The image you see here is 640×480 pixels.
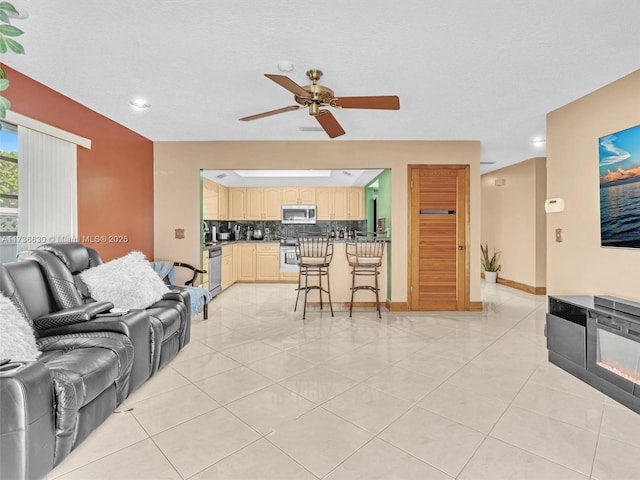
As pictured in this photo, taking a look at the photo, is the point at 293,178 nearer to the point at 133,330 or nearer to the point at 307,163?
the point at 307,163

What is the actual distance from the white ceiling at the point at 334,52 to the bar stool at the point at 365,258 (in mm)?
1708

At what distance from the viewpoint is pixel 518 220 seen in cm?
612

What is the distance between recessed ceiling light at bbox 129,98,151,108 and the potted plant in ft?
21.8

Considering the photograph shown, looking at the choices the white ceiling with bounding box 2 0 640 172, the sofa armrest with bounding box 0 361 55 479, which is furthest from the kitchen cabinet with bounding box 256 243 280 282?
the sofa armrest with bounding box 0 361 55 479

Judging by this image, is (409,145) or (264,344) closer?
(264,344)

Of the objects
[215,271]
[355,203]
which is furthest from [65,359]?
[355,203]

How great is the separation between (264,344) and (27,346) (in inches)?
78.1

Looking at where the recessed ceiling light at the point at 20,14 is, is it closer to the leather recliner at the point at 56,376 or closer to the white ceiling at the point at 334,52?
the white ceiling at the point at 334,52

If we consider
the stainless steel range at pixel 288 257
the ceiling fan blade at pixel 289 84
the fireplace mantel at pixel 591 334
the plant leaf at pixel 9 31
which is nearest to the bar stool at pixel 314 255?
the ceiling fan blade at pixel 289 84

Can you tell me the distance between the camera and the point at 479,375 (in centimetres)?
260

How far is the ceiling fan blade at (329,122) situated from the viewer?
2.72 metres

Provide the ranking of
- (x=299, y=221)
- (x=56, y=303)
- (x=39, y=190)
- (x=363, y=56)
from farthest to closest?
(x=299, y=221) < (x=39, y=190) < (x=363, y=56) < (x=56, y=303)

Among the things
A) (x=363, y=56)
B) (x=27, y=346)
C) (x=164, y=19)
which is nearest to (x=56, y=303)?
(x=27, y=346)

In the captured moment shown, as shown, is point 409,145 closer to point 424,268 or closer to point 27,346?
point 424,268
